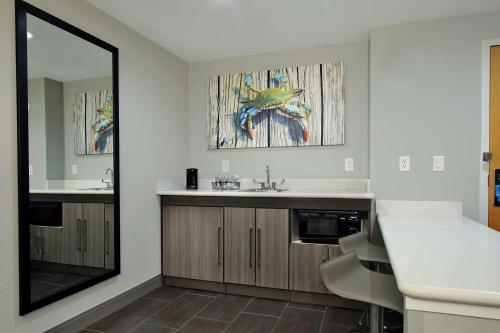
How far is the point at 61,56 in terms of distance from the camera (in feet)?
7.02

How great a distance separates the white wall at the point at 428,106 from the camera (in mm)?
2521

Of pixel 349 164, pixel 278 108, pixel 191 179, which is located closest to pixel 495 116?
pixel 349 164

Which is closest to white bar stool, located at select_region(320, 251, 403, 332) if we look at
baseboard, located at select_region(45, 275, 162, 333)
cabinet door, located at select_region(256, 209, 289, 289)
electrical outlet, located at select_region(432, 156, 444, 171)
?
cabinet door, located at select_region(256, 209, 289, 289)

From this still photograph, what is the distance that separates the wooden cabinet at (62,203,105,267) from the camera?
7.17ft

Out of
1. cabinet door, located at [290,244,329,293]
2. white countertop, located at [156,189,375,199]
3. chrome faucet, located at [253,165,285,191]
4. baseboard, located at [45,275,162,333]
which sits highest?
chrome faucet, located at [253,165,285,191]

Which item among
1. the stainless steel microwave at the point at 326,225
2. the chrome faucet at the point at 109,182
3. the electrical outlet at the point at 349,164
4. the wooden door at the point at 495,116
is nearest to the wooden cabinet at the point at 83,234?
the chrome faucet at the point at 109,182

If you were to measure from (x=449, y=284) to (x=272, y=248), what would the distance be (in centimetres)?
194

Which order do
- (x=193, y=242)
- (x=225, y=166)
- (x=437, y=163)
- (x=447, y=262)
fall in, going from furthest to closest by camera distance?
(x=225, y=166) → (x=193, y=242) → (x=437, y=163) → (x=447, y=262)

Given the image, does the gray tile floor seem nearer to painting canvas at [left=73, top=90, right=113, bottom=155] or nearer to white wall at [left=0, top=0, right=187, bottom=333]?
white wall at [left=0, top=0, right=187, bottom=333]

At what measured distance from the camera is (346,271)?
1530 millimetres

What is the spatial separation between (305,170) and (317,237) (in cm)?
79

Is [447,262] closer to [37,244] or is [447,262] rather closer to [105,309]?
[37,244]

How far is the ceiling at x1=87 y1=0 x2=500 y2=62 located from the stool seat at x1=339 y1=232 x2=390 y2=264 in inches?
67.3

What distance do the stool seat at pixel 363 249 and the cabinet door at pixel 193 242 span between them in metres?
1.18
